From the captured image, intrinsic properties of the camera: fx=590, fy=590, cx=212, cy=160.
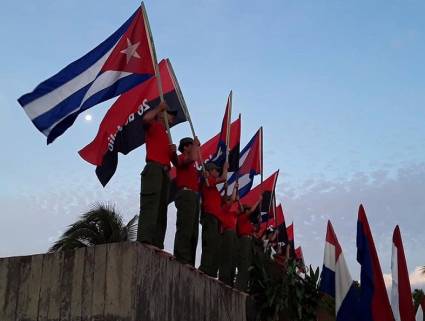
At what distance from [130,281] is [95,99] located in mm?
2933

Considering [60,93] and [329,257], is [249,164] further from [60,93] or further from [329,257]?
[60,93]

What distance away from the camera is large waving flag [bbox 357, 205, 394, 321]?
712 cm

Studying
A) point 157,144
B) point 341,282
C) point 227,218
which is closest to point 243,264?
point 227,218

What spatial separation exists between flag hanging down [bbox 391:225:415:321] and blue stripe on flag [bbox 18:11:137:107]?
4.88 m

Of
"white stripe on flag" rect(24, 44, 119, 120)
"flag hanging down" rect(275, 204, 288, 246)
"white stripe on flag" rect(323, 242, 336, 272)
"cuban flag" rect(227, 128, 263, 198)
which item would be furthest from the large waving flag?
"flag hanging down" rect(275, 204, 288, 246)

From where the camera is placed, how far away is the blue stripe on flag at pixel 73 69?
7.27 m

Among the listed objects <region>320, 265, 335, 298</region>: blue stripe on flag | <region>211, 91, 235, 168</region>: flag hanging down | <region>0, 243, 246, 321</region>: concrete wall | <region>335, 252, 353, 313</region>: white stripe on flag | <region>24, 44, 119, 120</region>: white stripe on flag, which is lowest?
<region>0, 243, 246, 321</region>: concrete wall

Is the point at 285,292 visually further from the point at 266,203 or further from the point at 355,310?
the point at 266,203

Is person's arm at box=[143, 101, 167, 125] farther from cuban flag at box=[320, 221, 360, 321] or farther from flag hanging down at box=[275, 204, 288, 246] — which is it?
flag hanging down at box=[275, 204, 288, 246]

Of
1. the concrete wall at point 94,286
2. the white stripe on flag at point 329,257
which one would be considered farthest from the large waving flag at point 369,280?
the concrete wall at point 94,286

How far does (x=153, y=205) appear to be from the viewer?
6289mm

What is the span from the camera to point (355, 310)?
7.64 m

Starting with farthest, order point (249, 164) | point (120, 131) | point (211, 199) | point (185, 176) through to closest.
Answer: point (249, 164)
point (211, 199)
point (120, 131)
point (185, 176)

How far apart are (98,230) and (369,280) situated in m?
10.1
